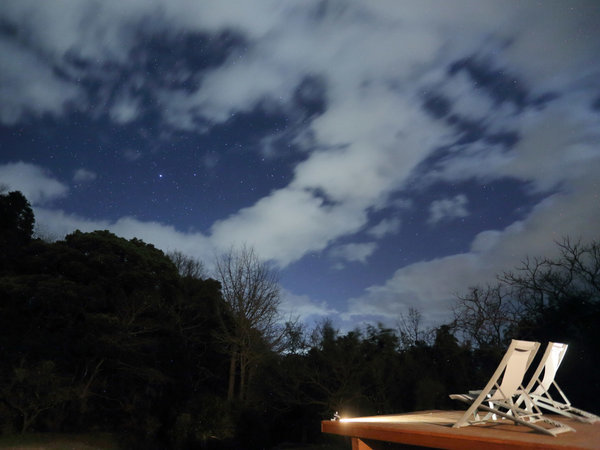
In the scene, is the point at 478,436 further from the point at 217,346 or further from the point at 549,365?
the point at 217,346

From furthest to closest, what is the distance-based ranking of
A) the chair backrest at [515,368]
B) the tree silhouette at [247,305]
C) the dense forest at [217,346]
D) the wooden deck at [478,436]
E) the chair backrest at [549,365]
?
the tree silhouette at [247,305]
the dense forest at [217,346]
the chair backrest at [549,365]
the chair backrest at [515,368]
the wooden deck at [478,436]

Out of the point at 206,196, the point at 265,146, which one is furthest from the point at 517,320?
the point at 206,196

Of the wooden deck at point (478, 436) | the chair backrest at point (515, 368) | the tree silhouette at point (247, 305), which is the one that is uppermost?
the tree silhouette at point (247, 305)

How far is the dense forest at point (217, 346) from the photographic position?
1120 cm

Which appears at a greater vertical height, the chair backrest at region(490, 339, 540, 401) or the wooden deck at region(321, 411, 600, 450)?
the chair backrest at region(490, 339, 540, 401)

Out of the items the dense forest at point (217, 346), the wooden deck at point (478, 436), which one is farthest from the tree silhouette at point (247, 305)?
the wooden deck at point (478, 436)

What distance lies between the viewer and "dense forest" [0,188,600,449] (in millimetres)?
11203

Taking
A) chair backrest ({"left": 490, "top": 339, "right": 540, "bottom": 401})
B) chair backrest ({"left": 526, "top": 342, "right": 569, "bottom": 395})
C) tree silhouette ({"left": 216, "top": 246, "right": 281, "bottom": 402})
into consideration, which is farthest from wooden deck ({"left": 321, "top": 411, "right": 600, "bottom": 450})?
tree silhouette ({"left": 216, "top": 246, "right": 281, "bottom": 402})

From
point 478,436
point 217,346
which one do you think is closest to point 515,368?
point 478,436

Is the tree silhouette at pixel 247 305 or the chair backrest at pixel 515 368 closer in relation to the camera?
the chair backrest at pixel 515 368

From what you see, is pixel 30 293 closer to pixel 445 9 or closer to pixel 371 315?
pixel 371 315

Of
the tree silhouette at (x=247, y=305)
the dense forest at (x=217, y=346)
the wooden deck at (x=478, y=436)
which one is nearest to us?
the wooden deck at (x=478, y=436)

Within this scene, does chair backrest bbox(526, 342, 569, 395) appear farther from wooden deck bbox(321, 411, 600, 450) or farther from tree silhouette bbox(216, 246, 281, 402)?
tree silhouette bbox(216, 246, 281, 402)

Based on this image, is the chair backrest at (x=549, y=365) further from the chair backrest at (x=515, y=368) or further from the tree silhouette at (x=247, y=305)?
the tree silhouette at (x=247, y=305)
